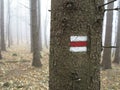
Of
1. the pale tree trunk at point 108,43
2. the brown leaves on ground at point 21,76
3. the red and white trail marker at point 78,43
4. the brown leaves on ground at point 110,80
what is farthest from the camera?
the pale tree trunk at point 108,43

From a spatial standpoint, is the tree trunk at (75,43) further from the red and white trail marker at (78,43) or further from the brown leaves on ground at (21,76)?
the brown leaves on ground at (21,76)

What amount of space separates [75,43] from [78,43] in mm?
32

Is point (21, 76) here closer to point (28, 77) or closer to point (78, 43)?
point (28, 77)

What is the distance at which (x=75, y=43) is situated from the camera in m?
2.75

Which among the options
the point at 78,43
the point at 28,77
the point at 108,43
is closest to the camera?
the point at 78,43

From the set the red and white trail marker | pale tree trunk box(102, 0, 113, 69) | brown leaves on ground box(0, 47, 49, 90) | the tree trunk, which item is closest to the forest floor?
brown leaves on ground box(0, 47, 49, 90)

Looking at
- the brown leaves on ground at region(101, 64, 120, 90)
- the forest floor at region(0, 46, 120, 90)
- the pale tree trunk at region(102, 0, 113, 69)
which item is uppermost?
the pale tree trunk at region(102, 0, 113, 69)

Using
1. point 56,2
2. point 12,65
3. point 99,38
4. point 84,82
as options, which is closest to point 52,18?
point 56,2

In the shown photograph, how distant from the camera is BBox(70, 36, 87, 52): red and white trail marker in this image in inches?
108

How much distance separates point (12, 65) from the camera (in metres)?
13.6

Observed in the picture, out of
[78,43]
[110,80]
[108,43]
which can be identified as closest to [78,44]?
[78,43]

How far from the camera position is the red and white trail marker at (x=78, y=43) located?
2742 millimetres

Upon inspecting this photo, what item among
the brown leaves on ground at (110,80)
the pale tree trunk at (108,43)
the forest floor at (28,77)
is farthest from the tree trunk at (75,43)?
the pale tree trunk at (108,43)

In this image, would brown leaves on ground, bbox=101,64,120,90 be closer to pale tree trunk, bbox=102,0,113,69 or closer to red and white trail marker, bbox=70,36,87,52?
pale tree trunk, bbox=102,0,113,69
